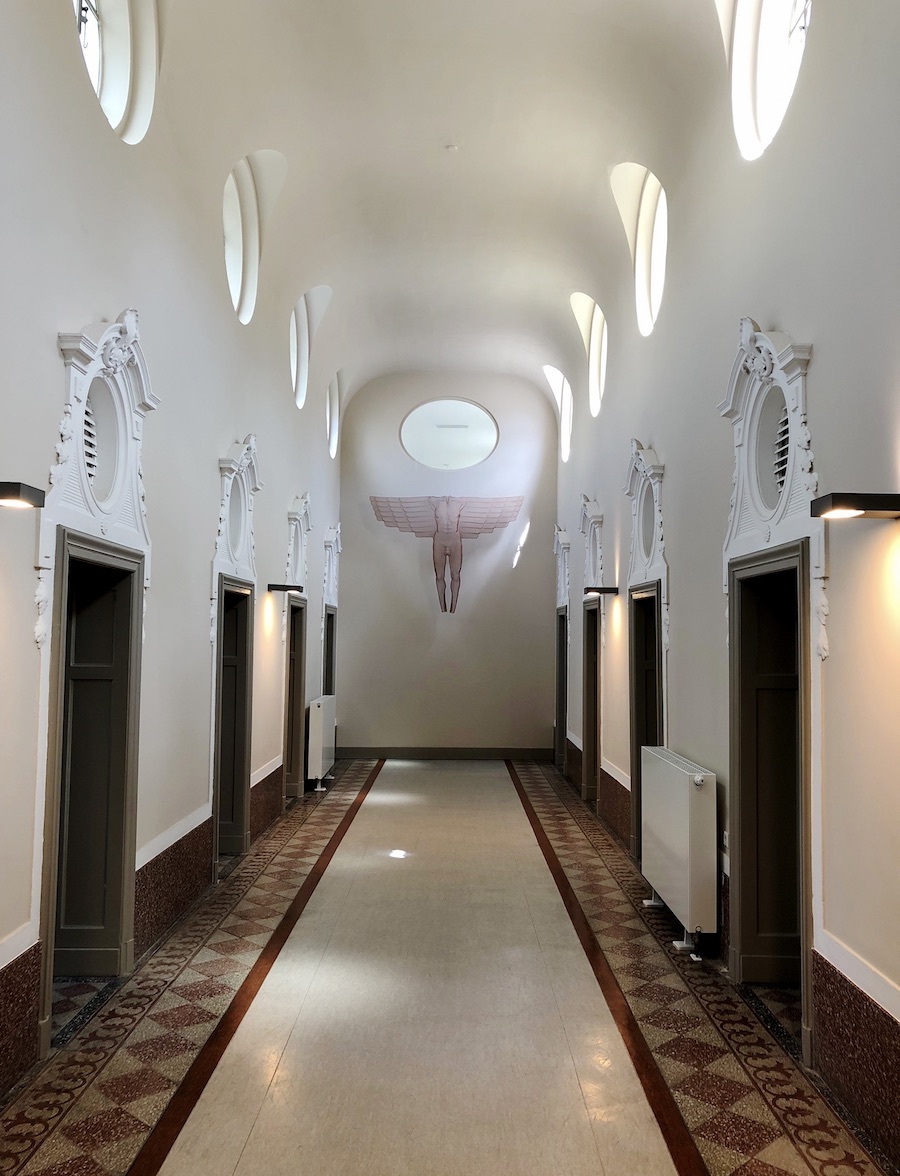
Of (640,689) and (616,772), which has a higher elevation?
(640,689)

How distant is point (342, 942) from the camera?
5.47m

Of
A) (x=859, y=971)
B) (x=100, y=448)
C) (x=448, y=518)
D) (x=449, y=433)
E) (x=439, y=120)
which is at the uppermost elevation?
(x=439, y=120)

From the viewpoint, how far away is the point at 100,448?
4.69 metres

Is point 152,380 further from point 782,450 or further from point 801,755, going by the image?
point 801,755

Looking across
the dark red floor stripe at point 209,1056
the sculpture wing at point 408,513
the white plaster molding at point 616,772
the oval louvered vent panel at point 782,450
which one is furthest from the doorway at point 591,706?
the oval louvered vent panel at point 782,450

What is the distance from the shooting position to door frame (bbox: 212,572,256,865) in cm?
666

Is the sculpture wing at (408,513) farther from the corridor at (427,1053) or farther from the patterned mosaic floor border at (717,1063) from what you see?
the patterned mosaic floor border at (717,1063)

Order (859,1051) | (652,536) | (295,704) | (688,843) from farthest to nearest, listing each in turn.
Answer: (295,704) → (652,536) → (688,843) → (859,1051)

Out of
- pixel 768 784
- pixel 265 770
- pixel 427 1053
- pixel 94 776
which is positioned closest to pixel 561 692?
pixel 265 770

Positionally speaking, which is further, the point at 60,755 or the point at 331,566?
the point at 331,566

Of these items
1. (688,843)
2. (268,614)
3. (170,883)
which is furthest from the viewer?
(268,614)

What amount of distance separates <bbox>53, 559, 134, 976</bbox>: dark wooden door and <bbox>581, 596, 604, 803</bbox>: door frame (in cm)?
618

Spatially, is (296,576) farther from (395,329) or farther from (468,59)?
(468,59)

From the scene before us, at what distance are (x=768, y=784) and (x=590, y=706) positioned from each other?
214 inches
